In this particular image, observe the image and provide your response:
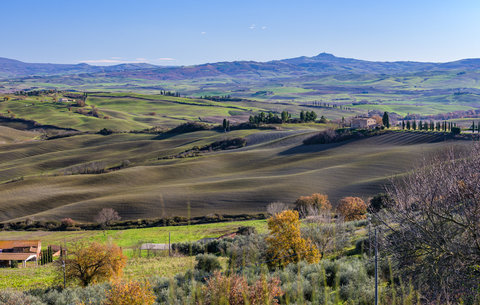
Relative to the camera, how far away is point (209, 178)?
96.3 meters

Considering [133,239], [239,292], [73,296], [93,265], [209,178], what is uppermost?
[239,292]

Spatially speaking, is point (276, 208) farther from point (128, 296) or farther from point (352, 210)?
point (128, 296)

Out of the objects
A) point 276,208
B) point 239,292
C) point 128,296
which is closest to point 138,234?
point 276,208

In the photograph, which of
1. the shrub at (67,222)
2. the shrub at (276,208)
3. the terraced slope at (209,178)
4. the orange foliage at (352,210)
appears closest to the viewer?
the orange foliage at (352,210)

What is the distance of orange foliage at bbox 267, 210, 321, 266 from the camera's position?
1395 inches

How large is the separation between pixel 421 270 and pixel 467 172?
182 inches

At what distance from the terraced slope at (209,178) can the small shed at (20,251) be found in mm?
16312

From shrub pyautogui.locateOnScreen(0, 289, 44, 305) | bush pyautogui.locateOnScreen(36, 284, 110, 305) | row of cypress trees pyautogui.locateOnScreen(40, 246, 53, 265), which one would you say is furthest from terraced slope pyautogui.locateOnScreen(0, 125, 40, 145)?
A: shrub pyautogui.locateOnScreen(0, 289, 44, 305)

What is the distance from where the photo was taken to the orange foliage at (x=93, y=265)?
33312 mm

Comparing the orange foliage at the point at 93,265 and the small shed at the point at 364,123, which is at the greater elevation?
the small shed at the point at 364,123

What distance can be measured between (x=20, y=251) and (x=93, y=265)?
28.2m

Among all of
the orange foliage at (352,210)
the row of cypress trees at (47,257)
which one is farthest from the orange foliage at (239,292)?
the orange foliage at (352,210)

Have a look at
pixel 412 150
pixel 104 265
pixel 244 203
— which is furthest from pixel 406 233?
pixel 412 150

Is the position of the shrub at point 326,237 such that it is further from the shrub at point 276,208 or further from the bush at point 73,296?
the shrub at point 276,208
